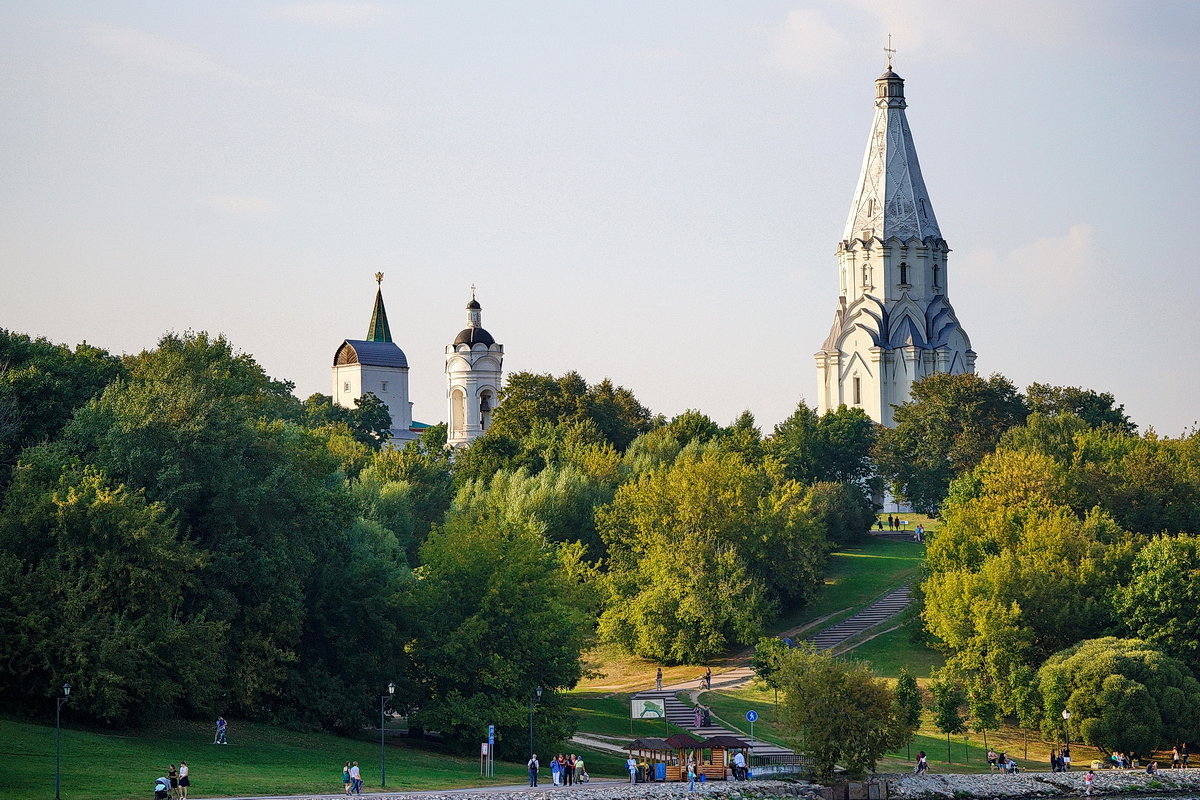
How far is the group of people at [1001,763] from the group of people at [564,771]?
15.1 m

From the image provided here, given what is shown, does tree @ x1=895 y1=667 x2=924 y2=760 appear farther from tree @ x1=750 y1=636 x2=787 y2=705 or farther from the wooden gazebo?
the wooden gazebo

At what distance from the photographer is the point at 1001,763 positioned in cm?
5641

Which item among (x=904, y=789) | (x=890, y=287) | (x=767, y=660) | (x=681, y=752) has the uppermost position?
(x=890, y=287)

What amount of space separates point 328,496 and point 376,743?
26.1 feet

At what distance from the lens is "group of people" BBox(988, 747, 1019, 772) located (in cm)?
5603

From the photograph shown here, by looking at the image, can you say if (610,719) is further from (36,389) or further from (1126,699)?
(36,389)

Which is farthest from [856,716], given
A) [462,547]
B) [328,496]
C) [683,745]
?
[328,496]

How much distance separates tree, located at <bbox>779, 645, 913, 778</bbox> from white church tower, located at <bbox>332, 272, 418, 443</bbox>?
116299mm

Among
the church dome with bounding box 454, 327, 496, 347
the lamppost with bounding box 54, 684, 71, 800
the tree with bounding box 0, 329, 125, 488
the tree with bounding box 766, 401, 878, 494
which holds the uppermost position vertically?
the church dome with bounding box 454, 327, 496, 347

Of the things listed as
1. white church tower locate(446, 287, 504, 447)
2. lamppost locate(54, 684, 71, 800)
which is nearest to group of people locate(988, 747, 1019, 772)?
lamppost locate(54, 684, 71, 800)

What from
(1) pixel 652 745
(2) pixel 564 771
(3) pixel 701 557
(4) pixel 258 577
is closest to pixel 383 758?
(2) pixel 564 771

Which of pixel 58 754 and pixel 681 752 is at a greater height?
pixel 58 754

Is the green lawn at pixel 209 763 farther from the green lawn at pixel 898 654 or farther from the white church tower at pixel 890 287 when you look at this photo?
the white church tower at pixel 890 287

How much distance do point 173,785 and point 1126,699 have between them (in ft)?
106
